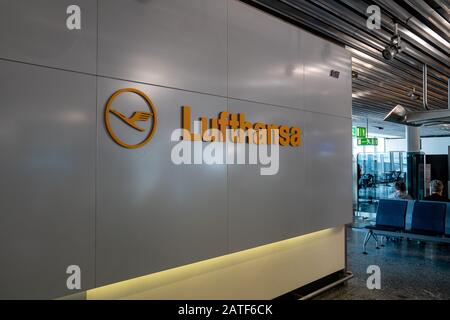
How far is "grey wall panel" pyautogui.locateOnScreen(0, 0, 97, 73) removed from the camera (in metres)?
2.08

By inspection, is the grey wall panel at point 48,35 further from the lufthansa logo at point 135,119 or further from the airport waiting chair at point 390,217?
the airport waiting chair at point 390,217

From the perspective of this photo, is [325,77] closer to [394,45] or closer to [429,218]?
[394,45]

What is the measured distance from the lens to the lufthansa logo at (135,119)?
2514 millimetres

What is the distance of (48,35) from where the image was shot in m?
2.23

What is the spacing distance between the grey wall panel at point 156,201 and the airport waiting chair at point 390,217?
452cm

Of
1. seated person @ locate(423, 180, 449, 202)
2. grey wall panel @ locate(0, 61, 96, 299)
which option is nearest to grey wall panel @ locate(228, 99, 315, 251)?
grey wall panel @ locate(0, 61, 96, 299)

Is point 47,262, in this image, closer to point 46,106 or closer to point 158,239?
point 158,239

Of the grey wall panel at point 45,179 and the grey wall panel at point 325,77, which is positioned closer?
the grey wall panel at point 45,179

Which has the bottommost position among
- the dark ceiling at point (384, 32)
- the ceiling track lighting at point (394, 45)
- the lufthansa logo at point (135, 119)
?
the lufthansa logo at point (135, 119)

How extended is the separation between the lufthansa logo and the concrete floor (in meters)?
3.09

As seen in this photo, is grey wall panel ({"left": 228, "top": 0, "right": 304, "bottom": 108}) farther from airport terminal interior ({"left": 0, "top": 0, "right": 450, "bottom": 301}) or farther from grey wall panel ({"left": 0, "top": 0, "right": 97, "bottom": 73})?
grey wall panel ({"left": 0, "top": 0, "right": 97, "bottom": 73})

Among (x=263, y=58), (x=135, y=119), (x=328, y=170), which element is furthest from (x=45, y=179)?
(x=328, y=170)

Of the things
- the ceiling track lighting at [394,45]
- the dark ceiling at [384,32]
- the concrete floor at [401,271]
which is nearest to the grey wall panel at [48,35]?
the dark ceiling at [384,32]

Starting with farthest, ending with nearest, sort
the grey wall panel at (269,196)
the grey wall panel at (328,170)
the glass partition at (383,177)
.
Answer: the glass partition at (383,177)
the grey wall panel at (328,170)
the grey wall panel at (269,196)
